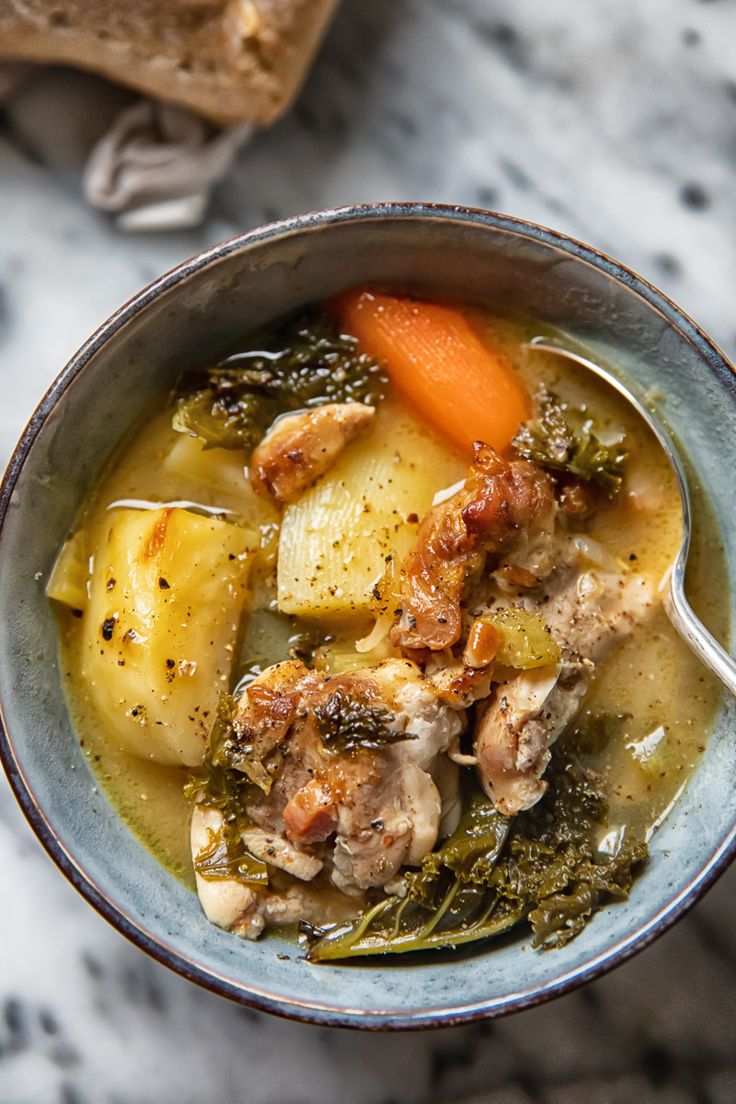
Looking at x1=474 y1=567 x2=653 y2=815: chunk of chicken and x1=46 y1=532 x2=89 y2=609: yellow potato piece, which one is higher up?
x1=474 y1=567 x2=653 y2=815: chunk of chicken

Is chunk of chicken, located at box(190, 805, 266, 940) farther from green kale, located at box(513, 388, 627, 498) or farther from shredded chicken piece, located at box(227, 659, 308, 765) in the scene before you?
green kale, located at box(513, 388, 627, 498)

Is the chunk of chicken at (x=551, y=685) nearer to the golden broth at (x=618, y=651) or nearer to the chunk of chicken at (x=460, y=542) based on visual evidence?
the golden broth at (x=618, y=651)

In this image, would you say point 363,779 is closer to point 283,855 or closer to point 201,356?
point 283,855

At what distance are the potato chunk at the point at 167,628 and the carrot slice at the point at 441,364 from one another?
2.04ft

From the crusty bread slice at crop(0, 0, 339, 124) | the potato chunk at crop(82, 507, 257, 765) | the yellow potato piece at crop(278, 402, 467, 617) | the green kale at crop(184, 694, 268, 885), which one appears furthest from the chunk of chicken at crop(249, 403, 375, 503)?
the crusty bread slice at crop(0, 0, 339, 124)

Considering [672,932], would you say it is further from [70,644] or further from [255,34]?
[255,34]

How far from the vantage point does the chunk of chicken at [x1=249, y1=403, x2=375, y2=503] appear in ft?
9.04

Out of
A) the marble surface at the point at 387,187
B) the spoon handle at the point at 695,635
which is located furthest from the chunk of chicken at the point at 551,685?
the marble surface at the point at 387,187

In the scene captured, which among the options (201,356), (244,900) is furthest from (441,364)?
(244,900)

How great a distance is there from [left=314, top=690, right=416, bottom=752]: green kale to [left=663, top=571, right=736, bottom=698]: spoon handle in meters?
0.75

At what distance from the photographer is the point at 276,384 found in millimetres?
2920

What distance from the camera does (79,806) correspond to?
2.70 m

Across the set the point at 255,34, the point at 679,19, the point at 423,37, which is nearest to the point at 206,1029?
the point at 255,34

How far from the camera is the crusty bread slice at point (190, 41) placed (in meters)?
3.08
